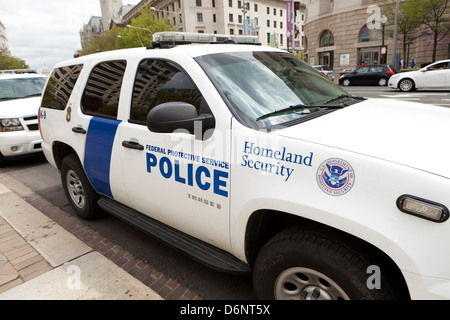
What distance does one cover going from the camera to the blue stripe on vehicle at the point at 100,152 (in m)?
2.97

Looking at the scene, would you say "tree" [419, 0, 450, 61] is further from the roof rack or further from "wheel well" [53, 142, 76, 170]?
"wheel well" [53, 142, 76, 170]

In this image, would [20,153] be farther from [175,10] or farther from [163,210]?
[175,10]

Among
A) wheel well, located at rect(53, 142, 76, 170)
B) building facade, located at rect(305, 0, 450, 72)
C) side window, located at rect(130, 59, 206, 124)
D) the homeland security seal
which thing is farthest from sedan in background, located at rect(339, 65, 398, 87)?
the homeland security seal

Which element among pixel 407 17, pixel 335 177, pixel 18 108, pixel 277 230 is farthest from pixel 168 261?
pixel 407 17

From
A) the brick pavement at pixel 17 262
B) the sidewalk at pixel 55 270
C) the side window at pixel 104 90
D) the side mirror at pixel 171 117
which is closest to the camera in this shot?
the side mirror at pixel 171 117

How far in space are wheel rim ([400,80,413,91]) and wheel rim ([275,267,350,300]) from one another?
17465 mm

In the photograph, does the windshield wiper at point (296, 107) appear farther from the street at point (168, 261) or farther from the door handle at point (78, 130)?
the door handle at point (78, 130)

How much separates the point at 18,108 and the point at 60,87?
3679 millimetres

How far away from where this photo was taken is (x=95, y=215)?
12.8 feet

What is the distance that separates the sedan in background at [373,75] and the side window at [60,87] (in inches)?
882

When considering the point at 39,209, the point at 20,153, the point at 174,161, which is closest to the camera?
the point at 174,161

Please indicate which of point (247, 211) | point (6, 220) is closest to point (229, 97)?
point (247, 211)

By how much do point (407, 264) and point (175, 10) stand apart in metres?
74.6

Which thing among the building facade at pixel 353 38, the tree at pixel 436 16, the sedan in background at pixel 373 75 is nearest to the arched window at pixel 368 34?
the building facade at pixel 353 38
